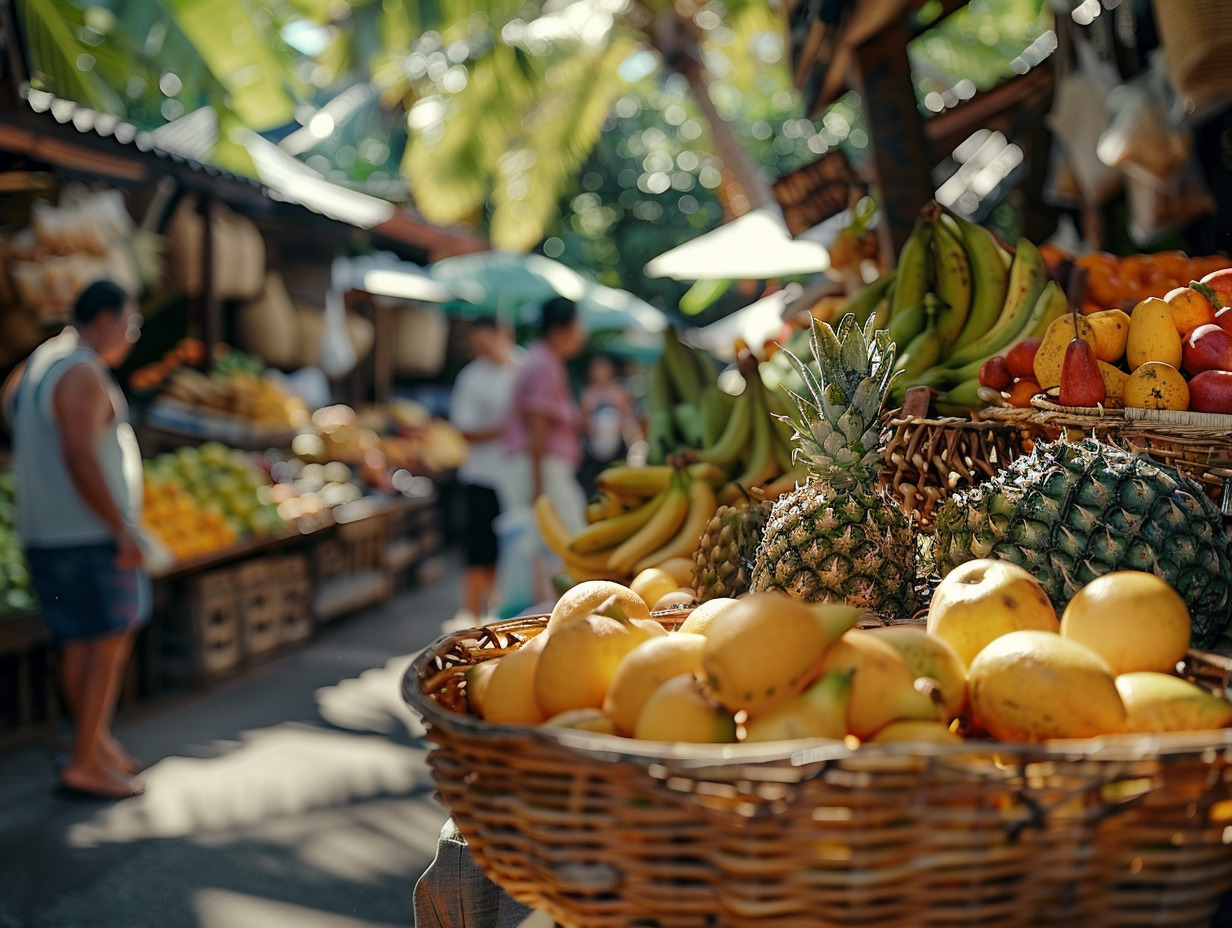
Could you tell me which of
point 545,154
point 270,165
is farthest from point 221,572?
point 545,154

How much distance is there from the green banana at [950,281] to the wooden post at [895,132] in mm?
826

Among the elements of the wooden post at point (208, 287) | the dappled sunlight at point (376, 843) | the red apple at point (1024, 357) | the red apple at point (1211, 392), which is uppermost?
the wooden post at point (208, 287)

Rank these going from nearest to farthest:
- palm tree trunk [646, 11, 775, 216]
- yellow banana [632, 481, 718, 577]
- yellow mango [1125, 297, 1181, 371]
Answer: yellow mango [1125, 297, 1181, 371], yellow banana [632, 481, 718, 577], palm tree trunk [646, 11, 775, 216]

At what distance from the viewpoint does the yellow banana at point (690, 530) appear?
8.45 feet

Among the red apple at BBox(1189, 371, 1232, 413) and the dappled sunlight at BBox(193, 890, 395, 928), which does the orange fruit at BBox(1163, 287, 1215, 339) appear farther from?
the dappled sunlight at BBox(193, 890, 395, 928)

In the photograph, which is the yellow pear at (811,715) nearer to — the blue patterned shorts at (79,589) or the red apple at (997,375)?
the red apple at (997,375)

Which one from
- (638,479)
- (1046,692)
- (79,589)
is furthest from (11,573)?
(1046,692)

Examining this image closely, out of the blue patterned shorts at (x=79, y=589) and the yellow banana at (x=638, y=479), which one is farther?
the blue patterned shorts at (x=79, y=589)

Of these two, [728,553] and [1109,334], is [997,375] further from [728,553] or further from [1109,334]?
[728,553]

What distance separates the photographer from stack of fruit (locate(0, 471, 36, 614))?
494 centimetres

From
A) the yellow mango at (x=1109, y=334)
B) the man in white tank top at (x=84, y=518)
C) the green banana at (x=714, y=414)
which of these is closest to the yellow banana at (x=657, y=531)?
the green banana at (x=714, y=414)

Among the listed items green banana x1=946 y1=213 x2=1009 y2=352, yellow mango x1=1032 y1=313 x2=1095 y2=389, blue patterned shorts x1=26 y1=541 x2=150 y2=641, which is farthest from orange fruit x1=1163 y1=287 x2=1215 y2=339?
blue patterned shorts x1=26 y1=541 x2=150 y2=641

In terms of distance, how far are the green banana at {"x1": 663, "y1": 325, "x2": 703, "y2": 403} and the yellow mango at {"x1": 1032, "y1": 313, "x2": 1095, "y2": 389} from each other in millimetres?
1795

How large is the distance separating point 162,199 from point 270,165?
1.78 meters
